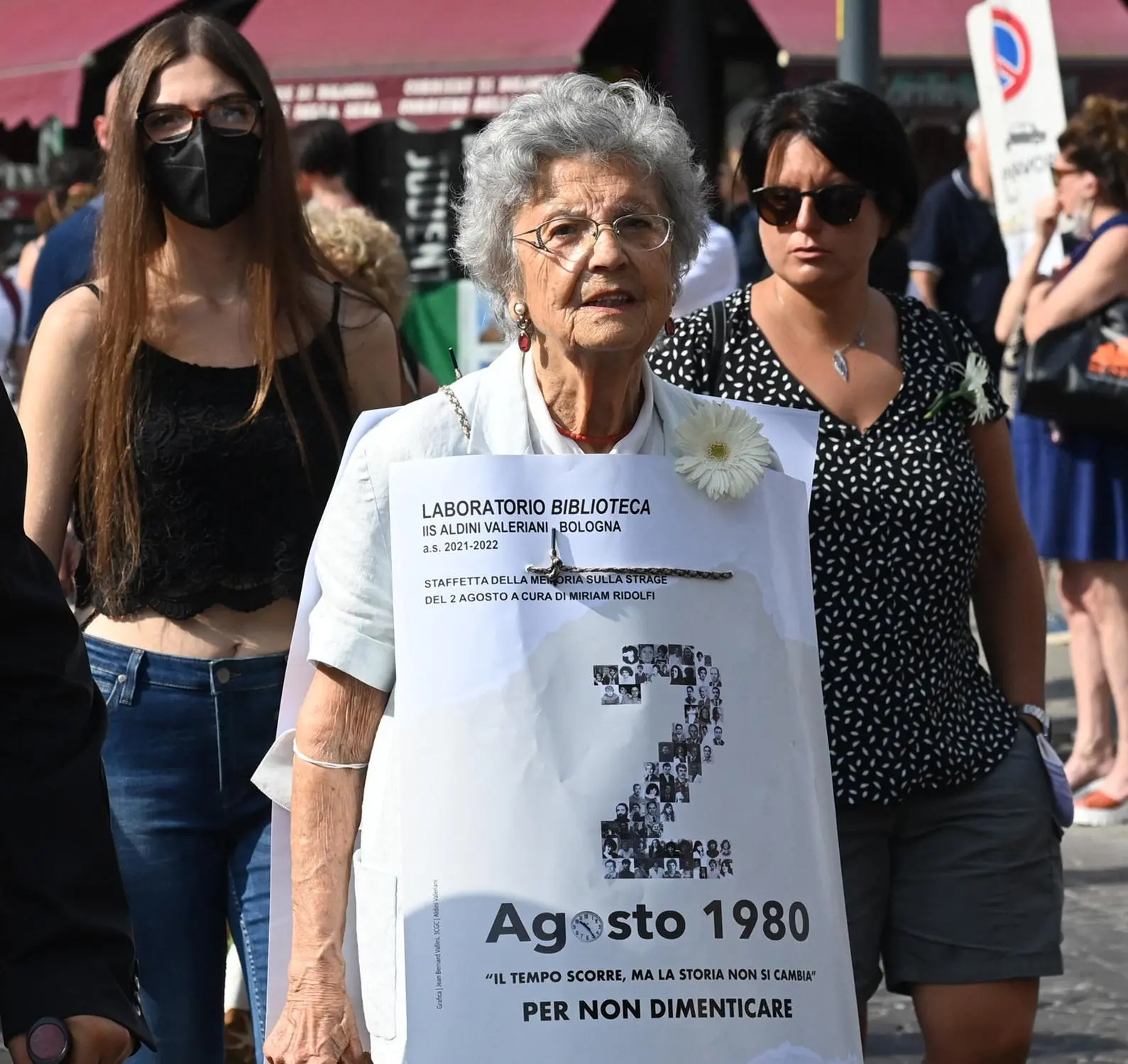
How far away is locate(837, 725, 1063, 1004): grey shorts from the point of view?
11.6 ft

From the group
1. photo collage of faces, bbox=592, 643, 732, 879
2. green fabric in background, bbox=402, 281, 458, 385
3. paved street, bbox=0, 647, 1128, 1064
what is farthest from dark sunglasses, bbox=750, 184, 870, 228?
green fabric in background, bbox=402, 281, 458, 385

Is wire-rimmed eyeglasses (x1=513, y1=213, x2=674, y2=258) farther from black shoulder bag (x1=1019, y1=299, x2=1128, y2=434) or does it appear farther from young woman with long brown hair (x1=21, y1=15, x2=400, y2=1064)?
black shoulder bag (x1=1019, y1=299, x2=1128, y2=434)

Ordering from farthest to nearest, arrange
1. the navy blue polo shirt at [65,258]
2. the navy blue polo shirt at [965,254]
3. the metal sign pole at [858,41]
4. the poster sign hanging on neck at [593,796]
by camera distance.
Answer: the navy blue polo shirt at [965,254] → the metal sign pole at [858,41] → the navy blue polo shirt at [65,258] → the poster sign hanging on neck at [593,796]

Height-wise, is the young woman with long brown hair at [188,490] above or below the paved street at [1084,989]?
above

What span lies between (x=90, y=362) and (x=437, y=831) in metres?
1.27

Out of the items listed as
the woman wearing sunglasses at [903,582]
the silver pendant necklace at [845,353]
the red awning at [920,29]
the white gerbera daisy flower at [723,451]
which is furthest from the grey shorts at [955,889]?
the red awning at [920,29]

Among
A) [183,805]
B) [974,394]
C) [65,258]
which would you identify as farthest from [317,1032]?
[65,258]

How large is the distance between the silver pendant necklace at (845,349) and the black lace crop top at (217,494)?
0.88 meters

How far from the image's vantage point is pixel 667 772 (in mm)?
2645

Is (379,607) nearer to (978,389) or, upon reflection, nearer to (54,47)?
(978,389)

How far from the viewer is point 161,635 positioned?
3.44 metres

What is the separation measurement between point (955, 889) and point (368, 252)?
2789 mm

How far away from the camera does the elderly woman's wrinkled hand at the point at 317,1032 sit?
2.71m

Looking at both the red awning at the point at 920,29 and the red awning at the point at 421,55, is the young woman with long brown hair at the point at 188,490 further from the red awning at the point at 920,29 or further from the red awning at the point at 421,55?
the red awning at the point at 920,29
